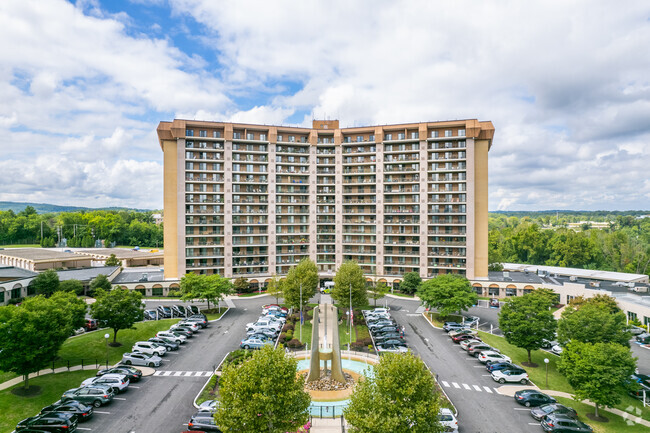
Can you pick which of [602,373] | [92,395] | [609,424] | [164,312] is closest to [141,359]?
[92,395]

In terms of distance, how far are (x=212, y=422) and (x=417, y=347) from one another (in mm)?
28869

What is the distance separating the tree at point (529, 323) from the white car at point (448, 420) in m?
18.3

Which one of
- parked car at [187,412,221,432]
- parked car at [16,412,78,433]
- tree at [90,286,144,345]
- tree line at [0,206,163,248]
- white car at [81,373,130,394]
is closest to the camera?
parked car at [16,412,78,433]

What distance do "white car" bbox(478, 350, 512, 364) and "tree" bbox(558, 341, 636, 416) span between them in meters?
9.43

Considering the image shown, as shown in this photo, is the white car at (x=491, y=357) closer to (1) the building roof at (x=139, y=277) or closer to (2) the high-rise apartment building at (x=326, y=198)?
(2) the high-rise apartment building at (x=326, y=198)

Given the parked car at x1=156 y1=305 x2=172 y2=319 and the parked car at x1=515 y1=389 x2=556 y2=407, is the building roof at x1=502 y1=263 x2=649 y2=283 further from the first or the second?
the parked car at x1=156 y1=305 x2=172 y2=319

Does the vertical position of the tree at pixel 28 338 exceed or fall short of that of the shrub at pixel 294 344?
it exceeds it

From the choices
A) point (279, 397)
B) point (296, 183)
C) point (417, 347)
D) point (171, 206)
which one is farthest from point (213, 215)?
point (279, 397)

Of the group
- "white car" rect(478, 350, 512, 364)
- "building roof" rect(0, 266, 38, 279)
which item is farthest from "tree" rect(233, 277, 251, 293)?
"white car" rect(478, 350, 512, 364)

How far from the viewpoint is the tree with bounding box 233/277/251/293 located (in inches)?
2908

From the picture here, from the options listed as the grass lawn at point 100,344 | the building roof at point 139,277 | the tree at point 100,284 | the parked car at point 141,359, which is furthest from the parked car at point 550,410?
the tree at point 100,284

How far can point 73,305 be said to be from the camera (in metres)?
42.0

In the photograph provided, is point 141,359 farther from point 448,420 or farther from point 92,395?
point 448,420

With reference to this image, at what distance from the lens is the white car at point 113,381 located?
34375 mm
